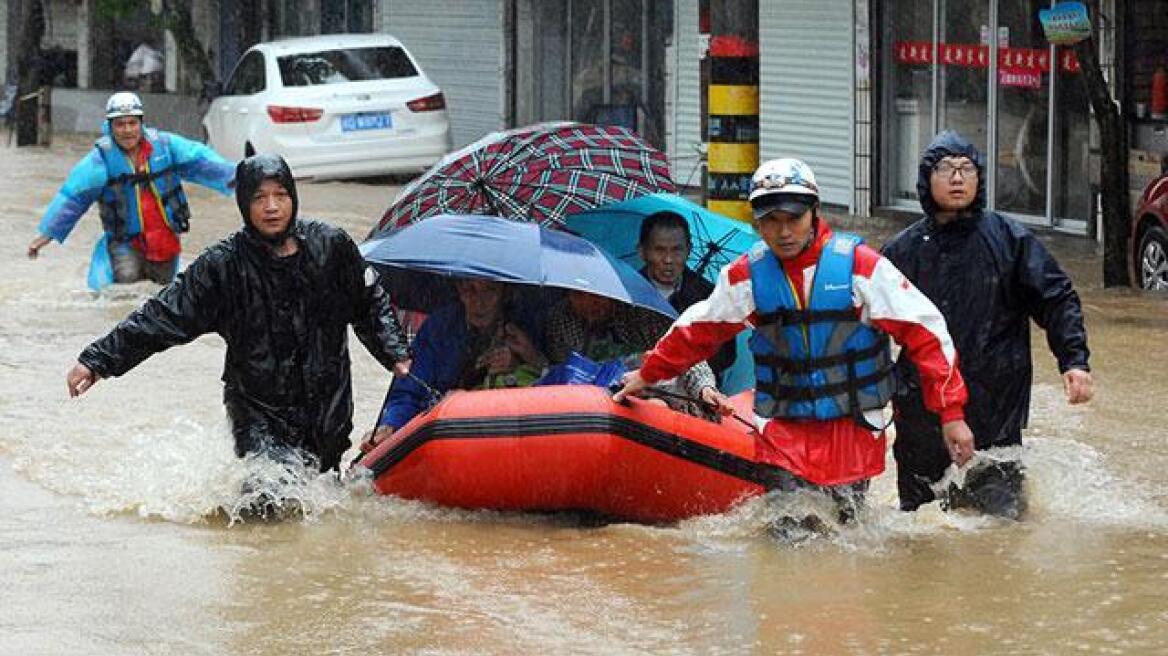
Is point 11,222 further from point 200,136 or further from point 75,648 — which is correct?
point 75,648

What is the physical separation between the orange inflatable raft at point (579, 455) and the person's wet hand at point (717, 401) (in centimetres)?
7

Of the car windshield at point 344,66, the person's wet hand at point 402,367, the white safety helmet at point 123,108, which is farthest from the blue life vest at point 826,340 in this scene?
the car windshield at point 344,66

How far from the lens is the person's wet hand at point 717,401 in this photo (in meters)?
8.45

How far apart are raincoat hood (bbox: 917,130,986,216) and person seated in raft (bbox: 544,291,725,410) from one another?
1425mm

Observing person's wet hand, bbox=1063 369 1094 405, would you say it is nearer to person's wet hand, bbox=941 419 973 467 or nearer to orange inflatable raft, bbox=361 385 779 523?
person's wet hand, bbox=941 419 973 467

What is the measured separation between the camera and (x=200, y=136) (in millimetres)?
30625

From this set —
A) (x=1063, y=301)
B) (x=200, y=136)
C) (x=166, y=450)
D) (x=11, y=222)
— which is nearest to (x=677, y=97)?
(x=11, y=222)

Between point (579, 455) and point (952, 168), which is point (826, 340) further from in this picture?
point (579, 455)

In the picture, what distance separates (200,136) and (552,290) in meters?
21.9

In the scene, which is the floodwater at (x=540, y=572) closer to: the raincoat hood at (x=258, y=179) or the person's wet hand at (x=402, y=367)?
the person's wet hand at (x=402, y=367)

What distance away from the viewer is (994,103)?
1884cm

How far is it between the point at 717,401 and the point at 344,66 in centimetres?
1593

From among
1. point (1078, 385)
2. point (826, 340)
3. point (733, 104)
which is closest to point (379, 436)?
point (826, 340)

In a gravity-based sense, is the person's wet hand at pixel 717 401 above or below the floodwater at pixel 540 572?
above
